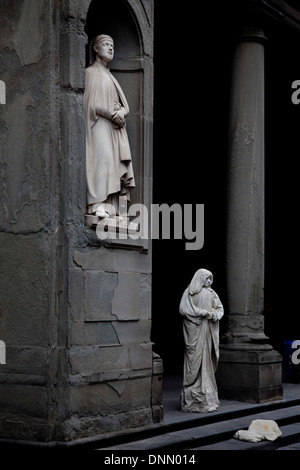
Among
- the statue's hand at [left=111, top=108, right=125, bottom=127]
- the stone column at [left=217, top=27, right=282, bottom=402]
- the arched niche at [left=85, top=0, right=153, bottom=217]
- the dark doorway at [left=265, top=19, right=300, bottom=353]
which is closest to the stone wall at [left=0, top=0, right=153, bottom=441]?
the statue's hand at [left=111, top=108, right=125, bottom=127]

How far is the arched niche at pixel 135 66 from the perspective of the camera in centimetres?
920

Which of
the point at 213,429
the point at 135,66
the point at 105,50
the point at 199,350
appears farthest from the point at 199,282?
the point at 105,50

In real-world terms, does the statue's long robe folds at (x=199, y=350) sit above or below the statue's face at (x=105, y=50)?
below

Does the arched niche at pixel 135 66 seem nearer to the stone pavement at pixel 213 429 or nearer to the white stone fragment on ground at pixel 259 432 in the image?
the stone pavement at pixel 213 429

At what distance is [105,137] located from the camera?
342 inches

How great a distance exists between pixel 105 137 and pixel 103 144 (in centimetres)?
10

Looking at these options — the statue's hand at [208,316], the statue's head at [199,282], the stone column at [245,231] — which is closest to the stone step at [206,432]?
the stone column at [245,231]

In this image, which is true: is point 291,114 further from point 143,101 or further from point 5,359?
point 5,359

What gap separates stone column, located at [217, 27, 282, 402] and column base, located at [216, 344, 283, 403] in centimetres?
1

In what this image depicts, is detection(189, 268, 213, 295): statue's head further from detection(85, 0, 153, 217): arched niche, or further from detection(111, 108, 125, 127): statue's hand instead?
detection(111, 108, 125, 127): statue's hand

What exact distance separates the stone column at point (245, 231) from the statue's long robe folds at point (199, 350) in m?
1.47

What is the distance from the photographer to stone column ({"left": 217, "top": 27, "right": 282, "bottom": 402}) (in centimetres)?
1155

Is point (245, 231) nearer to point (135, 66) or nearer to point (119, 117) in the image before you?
point (135, 66)

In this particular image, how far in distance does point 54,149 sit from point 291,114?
1081 centimetres
